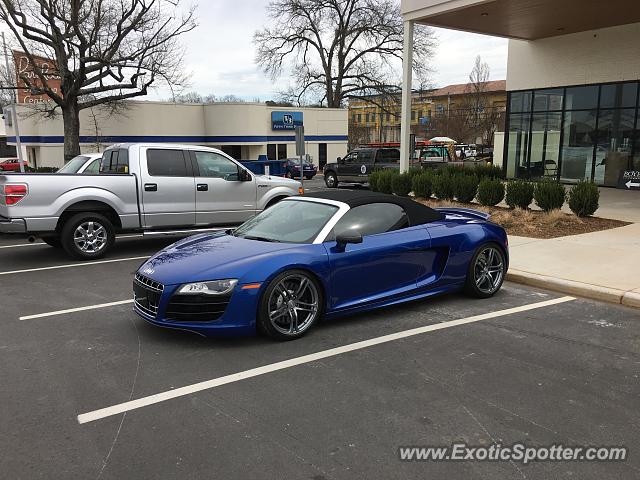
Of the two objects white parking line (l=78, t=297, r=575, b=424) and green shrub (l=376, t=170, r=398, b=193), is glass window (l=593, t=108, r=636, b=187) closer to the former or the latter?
green shrub (l=376, t=170, r=398, b=193)

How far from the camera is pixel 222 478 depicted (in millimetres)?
2912

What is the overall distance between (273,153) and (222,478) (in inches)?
1564

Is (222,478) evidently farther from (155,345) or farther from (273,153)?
(273,153)

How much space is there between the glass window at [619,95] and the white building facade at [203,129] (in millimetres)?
24496

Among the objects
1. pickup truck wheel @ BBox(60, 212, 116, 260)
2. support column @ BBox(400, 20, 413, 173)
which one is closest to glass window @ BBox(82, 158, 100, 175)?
pickup truck wheel @ BBox(60, 212, 116, 260)

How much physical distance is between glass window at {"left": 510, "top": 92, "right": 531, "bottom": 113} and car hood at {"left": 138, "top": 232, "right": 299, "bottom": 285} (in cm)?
2040

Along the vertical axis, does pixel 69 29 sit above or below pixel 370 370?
above

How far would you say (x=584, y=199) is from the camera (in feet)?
38.5

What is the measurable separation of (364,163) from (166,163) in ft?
48.4

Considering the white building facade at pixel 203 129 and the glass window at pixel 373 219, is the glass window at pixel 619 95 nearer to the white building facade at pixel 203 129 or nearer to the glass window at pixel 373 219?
the glass window at pixel 373 219

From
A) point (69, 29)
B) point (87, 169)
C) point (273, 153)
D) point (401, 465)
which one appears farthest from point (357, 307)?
point (273, 153)

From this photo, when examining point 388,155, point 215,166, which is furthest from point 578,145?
point 215,166

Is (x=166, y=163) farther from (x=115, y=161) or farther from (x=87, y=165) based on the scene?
(x=87, y=165)

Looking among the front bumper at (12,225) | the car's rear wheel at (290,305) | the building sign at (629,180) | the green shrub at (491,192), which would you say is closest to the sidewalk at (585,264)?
the green shrub at (491,192)
